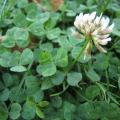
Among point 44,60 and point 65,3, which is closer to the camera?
point 44,60

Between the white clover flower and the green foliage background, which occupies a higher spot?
the white clover flower

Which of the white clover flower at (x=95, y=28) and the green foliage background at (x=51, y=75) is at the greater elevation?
the white clover flower at (x=95, y=28)

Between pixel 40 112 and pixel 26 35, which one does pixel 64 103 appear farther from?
pixel 26 35

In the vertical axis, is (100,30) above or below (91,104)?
above

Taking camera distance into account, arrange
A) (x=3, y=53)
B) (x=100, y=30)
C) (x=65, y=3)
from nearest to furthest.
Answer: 1. (x=100, y=30)
2. (x=3, y=53)
3. (x=65, y=3)

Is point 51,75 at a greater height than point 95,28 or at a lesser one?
lesser

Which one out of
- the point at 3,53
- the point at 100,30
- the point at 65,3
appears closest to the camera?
the point at 100,30

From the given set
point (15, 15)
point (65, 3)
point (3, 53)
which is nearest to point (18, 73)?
point (3, 53)
